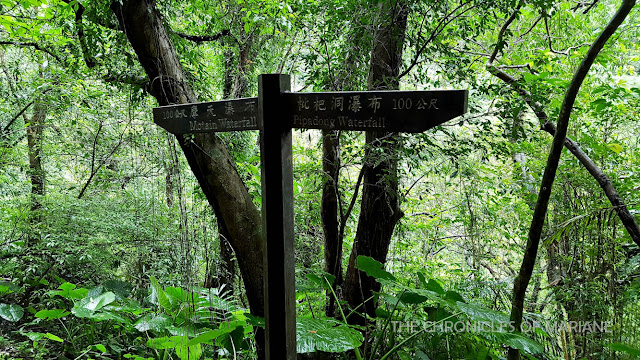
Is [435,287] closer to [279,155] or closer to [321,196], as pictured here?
[321,196]

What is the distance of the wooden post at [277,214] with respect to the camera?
1.55m

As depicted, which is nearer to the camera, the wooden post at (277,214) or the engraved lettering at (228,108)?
the wooden post at (277,214)

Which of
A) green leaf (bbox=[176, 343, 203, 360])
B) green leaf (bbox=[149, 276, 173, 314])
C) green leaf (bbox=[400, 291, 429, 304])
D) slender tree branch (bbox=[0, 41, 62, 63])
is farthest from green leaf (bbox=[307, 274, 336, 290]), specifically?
slender tree branch (bbox=[0, 41, 62, 63])

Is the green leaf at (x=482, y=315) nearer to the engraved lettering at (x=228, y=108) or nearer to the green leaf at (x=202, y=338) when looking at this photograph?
the green leaf at (x=202, y=338)

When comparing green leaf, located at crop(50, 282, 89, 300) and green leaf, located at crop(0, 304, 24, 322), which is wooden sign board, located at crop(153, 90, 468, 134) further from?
green leaf, located at crop(0, 304, 24, 322)

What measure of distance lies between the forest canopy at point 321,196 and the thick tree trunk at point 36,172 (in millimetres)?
40

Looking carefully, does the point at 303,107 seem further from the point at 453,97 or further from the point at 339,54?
the point at 339,54

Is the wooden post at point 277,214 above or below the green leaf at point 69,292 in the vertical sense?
above

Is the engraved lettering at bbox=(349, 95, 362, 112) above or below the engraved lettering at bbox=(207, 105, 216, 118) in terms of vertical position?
below

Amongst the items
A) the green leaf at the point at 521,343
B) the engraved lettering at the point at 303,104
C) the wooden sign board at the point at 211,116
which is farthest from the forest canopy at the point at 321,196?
the wooden sign board at the point at 211,116

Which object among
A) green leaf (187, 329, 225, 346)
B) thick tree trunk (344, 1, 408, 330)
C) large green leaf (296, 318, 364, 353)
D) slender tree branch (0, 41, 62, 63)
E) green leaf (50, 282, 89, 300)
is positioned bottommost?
large green leaf (296, 318, 364, 353)

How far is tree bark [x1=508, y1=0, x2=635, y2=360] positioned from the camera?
1.80 meters

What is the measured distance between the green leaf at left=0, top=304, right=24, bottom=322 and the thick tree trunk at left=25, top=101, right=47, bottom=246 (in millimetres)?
636

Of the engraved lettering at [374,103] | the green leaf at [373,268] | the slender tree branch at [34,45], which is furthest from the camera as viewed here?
the slender tree branch at [34,45]
